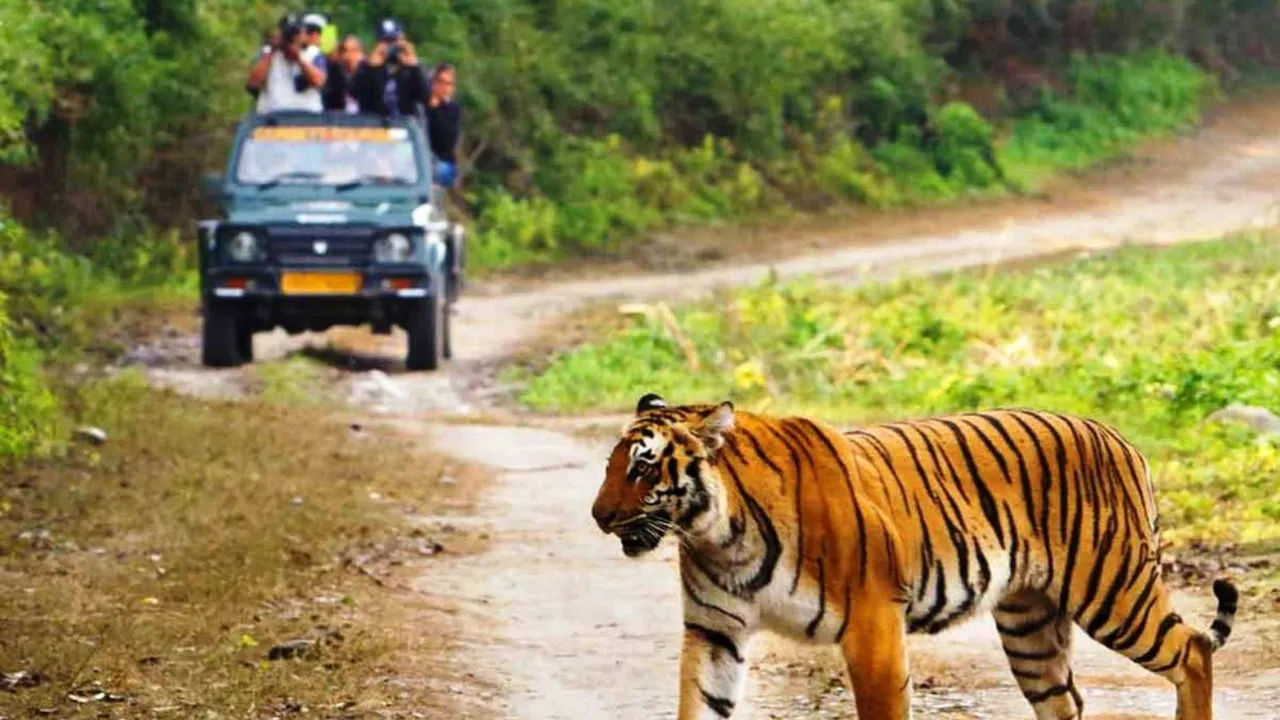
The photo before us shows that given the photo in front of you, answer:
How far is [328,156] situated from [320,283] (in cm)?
108

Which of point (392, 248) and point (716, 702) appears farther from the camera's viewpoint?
point (392, 248)

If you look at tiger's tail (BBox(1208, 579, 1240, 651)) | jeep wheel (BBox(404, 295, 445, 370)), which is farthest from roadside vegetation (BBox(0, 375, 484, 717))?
jeep wheel (BBox(404, 295, 445, 370))

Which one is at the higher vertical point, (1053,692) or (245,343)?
(1053,692)

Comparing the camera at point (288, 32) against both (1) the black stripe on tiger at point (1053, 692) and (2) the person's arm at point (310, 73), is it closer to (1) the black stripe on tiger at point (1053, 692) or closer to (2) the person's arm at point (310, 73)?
(2) the person's arm at point (310, 73)

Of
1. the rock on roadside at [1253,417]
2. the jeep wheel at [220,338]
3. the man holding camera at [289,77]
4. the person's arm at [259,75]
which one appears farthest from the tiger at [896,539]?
the person's arm at [259,75]

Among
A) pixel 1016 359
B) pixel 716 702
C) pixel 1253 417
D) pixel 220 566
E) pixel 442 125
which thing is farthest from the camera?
pixel 442 125

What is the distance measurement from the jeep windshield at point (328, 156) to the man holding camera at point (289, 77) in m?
0.69

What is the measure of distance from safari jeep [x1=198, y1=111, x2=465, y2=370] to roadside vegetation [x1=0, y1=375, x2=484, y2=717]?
9.44 ft

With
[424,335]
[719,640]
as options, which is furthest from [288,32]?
[719,640]

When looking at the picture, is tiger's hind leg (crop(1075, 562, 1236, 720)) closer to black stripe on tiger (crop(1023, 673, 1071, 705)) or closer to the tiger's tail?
the tiger's tail

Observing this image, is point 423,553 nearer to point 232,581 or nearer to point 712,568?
point 232,581

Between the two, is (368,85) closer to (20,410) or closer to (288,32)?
(288,32)

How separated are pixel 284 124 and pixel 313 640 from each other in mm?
11172

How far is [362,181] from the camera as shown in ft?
66.3
